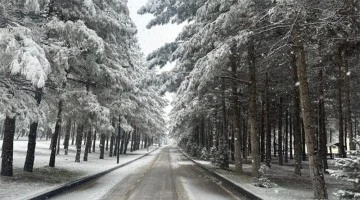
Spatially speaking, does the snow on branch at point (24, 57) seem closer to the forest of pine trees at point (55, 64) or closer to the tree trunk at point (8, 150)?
the forest of pine trees at point (55, 64)

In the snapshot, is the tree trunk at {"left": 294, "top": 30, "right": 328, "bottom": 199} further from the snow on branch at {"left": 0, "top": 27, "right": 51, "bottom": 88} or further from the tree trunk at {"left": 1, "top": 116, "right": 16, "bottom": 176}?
the tree trunk at {"left": 1, "top": 116, "right": 16, "bottom": 176}

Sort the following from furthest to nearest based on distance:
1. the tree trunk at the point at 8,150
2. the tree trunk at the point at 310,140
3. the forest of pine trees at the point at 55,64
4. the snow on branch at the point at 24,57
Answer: the tree trunk at the point at 8,150, the tree trunk at the point at 310,140, the forest of pine trees at the point at 55,64, the snow on branch at the point at 24,57

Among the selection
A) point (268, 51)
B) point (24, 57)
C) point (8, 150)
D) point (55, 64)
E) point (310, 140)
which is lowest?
point (8, 150)

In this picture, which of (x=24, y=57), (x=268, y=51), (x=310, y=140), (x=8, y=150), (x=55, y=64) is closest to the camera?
(x=24, y=57)

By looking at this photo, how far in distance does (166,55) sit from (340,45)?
10275mm

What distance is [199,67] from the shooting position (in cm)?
1605

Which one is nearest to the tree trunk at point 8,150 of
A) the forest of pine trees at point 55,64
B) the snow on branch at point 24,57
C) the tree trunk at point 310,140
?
the forest of pine trees at point 55,64

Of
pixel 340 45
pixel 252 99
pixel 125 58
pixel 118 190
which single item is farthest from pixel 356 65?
pixel 118 190

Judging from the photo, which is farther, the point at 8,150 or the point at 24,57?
the point at 8,150

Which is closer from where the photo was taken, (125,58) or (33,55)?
(33,55)

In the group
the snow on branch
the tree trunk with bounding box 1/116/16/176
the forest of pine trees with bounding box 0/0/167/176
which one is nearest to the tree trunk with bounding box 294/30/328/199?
the forest of pine trees with bounding box 0/0/167/176

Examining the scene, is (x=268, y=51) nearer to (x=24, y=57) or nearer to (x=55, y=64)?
(x=55, y=64)

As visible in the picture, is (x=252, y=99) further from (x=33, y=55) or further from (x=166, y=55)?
(x=33, y=55)

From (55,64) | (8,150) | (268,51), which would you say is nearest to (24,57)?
(55,64)
